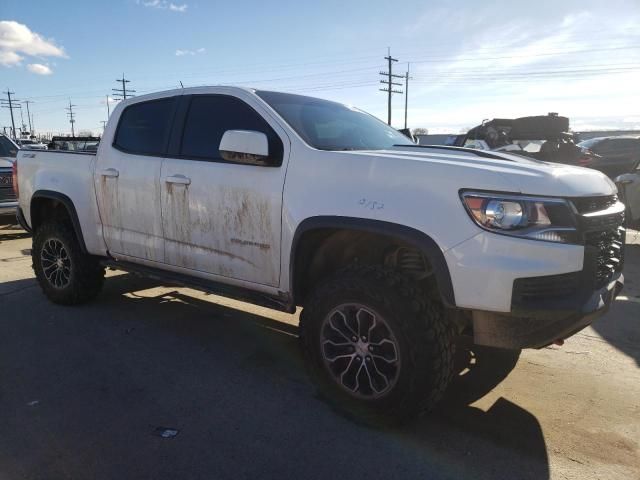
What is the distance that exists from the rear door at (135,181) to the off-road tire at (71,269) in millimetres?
528

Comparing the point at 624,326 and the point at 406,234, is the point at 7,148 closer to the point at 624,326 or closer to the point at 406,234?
the point at 406,234

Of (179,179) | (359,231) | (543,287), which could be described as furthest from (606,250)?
(179,179)

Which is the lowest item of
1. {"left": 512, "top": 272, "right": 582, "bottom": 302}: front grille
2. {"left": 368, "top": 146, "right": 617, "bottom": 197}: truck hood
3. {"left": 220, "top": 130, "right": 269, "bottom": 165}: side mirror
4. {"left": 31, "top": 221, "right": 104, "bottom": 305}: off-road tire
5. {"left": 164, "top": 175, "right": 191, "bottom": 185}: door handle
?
{"left": 31, "top": 221, "right": 104, "bottom": 305}: off-road tire

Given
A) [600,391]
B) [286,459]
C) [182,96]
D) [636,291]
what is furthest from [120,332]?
[636,291]

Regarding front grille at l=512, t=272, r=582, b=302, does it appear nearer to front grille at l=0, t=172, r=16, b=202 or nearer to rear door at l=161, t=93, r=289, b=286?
rear door at l=161, t=93, r=289, b=286

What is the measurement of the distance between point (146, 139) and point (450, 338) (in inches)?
119

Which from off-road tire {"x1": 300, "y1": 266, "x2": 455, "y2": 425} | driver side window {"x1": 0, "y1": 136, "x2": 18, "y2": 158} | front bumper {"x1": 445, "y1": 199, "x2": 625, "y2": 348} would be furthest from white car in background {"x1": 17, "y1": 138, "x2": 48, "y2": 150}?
front bumper {"x1": 445, "y1": 199, "x2": 625, "y2": 348}

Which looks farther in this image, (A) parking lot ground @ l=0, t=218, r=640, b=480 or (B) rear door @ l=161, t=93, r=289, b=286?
(B) rear door @ l=161, t=93, r=289, b=286

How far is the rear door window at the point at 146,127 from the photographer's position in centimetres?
424

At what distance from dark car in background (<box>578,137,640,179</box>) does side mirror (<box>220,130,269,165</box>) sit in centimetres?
1044

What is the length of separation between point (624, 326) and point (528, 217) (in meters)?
2.89

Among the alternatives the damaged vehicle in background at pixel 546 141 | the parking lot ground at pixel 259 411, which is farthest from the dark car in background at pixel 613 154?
the parking lot ground at pixel 259 411

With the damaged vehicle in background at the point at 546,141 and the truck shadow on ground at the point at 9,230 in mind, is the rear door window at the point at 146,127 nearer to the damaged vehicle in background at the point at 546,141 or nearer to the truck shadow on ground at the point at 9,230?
the truck shadow on ground at the point at 9,230

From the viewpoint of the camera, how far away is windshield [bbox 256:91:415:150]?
3.51m
